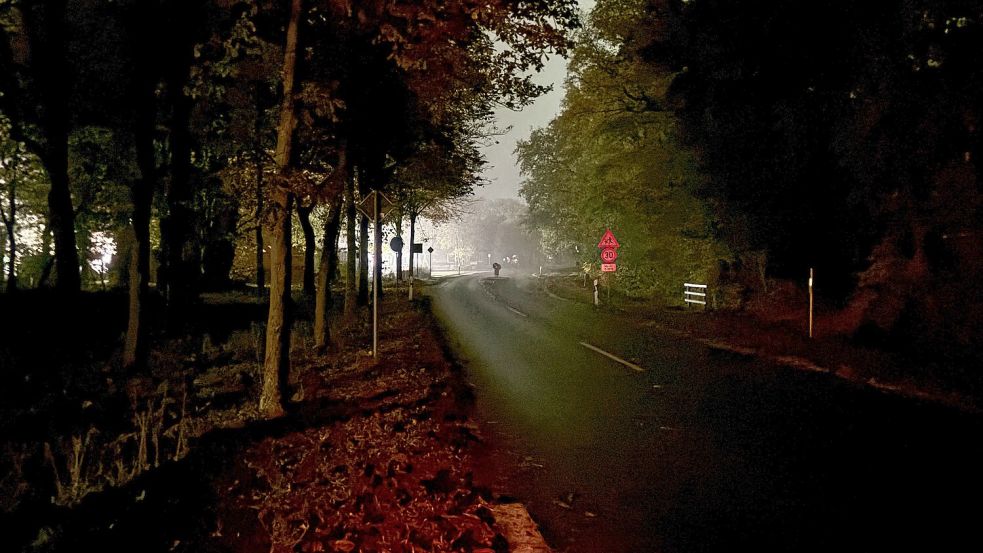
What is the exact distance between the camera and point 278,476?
619cm

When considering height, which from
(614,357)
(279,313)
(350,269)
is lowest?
(614,357)

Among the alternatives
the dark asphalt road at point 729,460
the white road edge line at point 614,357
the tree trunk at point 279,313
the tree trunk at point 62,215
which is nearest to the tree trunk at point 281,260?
the tree trunk at point 279,313

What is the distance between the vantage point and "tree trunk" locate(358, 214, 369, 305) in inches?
861

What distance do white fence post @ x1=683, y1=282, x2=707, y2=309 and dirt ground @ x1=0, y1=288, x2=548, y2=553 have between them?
1420 cm

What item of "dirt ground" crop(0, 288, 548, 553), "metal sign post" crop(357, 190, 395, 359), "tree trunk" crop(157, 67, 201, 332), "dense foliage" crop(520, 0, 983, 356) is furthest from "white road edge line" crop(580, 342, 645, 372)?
"tree trunk" crop(157, 67, 201, 332)

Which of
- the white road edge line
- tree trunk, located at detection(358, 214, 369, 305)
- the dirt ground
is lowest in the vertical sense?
the dirt ground

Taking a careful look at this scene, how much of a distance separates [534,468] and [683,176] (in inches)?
801

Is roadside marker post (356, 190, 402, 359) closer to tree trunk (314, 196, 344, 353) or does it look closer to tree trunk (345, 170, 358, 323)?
tree trunk (314, 196, 344, 353)

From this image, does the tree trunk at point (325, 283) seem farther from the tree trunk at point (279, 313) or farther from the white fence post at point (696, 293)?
the white fence post at point (696, 293)

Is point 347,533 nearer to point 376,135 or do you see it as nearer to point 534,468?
point 534,468

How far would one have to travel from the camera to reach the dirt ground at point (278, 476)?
15.8 feet

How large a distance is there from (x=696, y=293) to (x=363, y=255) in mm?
13516

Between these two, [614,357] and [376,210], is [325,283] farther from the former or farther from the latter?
[614,357]

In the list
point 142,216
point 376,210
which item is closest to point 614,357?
point 376,210
